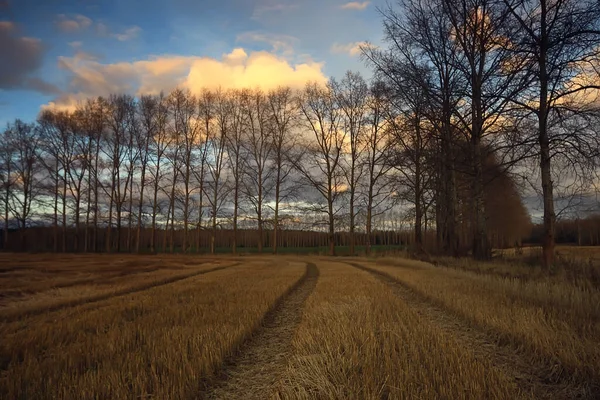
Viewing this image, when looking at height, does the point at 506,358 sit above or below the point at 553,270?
below

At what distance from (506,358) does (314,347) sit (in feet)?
8.28

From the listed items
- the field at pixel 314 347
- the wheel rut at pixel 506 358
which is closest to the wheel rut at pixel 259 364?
the field at pixel 314 347

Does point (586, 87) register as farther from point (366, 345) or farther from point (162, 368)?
point (162, 368)

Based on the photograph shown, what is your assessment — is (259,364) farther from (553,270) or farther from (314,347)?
(553,270)

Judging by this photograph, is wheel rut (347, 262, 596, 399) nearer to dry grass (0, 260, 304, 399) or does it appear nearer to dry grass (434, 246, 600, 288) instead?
dry grass (0, 260, 304, 399)

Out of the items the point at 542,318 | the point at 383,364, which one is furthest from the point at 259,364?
the point at 542,318

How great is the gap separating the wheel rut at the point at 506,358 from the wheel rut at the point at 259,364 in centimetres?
263

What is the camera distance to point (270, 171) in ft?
139

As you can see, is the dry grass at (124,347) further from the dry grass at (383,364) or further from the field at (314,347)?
the dry grass at (383,364)

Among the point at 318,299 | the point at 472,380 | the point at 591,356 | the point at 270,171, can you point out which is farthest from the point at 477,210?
the point at 270,171

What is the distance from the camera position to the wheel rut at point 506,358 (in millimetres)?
3586

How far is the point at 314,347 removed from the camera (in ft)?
16.3

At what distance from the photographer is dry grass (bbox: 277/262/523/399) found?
340cm

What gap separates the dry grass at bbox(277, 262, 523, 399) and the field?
2cm
